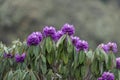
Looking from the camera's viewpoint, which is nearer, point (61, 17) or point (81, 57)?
point (81, 57)

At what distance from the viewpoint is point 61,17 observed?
17.6 meters

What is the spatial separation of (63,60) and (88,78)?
0.23 m

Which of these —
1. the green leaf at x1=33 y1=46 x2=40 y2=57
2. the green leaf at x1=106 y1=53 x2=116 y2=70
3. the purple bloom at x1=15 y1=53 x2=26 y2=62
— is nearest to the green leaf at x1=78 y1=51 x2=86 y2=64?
the green leaf at x1=106 y1=53 x2=116 y2=70

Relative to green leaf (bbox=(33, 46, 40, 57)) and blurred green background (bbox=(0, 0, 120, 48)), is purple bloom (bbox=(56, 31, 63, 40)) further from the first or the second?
blurred green background (bbox=(0, 0, 120, 48))

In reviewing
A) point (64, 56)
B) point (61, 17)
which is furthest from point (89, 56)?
point (61, 17)

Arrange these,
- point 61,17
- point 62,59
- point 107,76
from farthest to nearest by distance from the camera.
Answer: point 61,17
point 62,59
point 107,76

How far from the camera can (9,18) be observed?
17.4 m

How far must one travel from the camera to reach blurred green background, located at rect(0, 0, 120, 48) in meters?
16.8

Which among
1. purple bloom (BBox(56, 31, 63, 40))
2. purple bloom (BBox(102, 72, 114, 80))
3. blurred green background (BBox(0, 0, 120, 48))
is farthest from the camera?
blurred green background (BBox(0, 0, 120, 48))

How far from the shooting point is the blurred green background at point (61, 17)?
1678 centimetres

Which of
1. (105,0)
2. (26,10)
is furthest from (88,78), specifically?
(105,0)

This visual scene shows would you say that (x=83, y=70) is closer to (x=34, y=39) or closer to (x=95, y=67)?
(x=95, y=67)

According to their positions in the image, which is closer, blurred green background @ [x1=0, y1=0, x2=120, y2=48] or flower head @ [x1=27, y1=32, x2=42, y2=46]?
flower head @ [x1=27, y1=32, x2=42, y2=46]

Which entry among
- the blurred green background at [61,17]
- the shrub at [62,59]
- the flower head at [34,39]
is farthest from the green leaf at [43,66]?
the blurred green background at [61,17]
